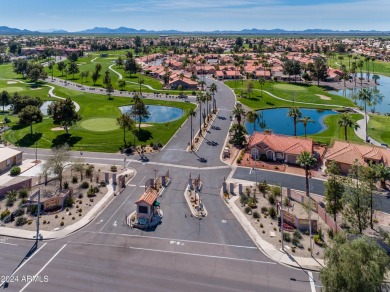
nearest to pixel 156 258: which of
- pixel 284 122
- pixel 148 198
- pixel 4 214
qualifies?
pixel 148 198

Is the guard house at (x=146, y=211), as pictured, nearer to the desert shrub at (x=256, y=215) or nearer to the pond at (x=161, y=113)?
the desert shrub at (x=256, y=215)

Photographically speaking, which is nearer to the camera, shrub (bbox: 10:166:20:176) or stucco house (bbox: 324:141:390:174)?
shrub (bbox: 10:166:20:176)

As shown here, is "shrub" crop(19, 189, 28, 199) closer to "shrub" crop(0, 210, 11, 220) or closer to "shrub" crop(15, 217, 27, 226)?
"shrub" crop(0, 210, 11, 220)

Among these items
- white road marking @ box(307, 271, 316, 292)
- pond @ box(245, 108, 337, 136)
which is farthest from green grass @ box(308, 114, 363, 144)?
white road marking @ box(307, 271, 316, 292)

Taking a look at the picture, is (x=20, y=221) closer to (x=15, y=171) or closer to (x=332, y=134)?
(x=15, y=171)

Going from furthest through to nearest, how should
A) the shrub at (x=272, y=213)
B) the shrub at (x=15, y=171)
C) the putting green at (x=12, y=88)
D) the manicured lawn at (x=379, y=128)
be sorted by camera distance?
the putting green at (x=12, y=88)
the manicured lawn at (x=379, y=128)
the shrub at (x=15, y=171)
the shrub at (x=272, y=213)

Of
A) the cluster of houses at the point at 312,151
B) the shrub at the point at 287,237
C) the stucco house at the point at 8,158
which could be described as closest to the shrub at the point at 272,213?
the shrub at the point at 287,237

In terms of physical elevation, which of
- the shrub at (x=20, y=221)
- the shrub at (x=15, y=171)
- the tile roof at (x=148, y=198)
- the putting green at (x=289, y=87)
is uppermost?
the putting green at (x=289, y=87)
